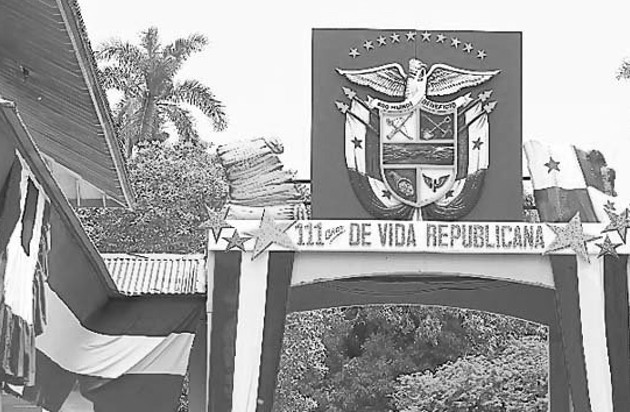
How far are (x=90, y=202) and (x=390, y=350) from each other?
1079 centimetres

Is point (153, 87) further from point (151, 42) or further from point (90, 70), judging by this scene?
point (90, 70)

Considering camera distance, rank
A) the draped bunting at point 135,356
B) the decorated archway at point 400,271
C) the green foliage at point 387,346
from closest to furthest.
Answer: the decorated archway at point 400,271 < the draped bunting at point 135,356 < the green foliage at point 387,346

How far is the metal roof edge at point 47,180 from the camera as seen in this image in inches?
217

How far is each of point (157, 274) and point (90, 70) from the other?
4.93 meters

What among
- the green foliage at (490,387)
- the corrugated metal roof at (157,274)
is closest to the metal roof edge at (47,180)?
the corrugated metal roof at (157,274)

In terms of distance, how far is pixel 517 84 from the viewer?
9852 millimetres

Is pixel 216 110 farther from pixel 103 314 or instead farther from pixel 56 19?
pixel 56 19

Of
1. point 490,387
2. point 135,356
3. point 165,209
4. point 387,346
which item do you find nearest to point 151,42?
point 165,209

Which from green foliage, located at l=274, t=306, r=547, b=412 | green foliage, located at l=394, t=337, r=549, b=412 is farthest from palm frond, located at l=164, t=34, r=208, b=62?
green foliage, located at l=394, t=337, r=549, b=412

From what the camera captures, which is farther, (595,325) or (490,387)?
(490,387)

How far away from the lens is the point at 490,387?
16.2m

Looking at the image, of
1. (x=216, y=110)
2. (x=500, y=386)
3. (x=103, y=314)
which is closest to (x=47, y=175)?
(x=103, y=314)

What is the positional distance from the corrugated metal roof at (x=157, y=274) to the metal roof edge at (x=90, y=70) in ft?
6.69

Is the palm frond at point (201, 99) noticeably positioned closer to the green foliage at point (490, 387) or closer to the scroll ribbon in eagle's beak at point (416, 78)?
the green foliage at point (490, 387)
